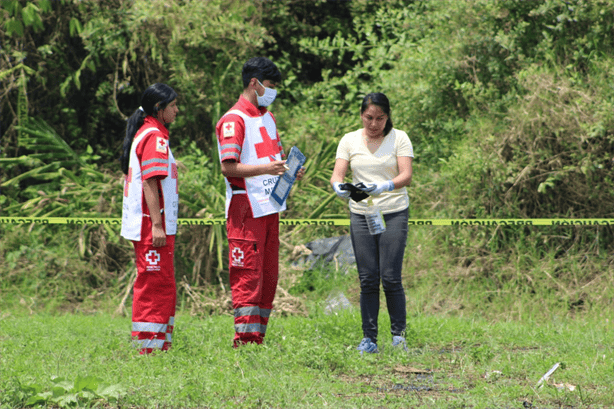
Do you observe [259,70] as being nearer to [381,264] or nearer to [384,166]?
[384,166]

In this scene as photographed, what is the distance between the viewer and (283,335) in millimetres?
5461

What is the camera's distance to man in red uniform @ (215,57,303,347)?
4863mm

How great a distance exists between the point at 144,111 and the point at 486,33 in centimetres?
480

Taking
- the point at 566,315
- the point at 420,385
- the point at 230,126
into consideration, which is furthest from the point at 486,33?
the point at 420,385

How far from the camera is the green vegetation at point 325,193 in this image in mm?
4410

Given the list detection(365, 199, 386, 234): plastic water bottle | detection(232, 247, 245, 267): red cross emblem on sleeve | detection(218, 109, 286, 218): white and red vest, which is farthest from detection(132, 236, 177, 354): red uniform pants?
detection(365, 199, 386, 234): plastic water bottle

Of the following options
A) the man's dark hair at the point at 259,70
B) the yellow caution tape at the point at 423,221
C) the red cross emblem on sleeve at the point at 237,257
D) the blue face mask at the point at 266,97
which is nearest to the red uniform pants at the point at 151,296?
the red cross emblem on sleeve at the point at 237,257

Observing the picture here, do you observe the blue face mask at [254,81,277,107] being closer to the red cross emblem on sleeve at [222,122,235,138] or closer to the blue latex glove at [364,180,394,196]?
the red cross emblem on sleeve at [222,122,235,138]

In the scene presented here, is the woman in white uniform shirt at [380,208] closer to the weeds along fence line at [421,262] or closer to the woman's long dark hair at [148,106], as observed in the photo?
the woman's long dark hair at [148,106]

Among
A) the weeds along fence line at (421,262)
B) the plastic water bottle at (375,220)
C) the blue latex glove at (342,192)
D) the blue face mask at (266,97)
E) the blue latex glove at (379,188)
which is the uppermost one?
the blue face mask at (266,97)

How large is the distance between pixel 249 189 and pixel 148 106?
93cm

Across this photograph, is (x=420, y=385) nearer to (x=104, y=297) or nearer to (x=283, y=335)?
(x=283, y=335)

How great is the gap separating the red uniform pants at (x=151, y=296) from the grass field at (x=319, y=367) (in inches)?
6.5

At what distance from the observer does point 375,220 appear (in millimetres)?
5066
